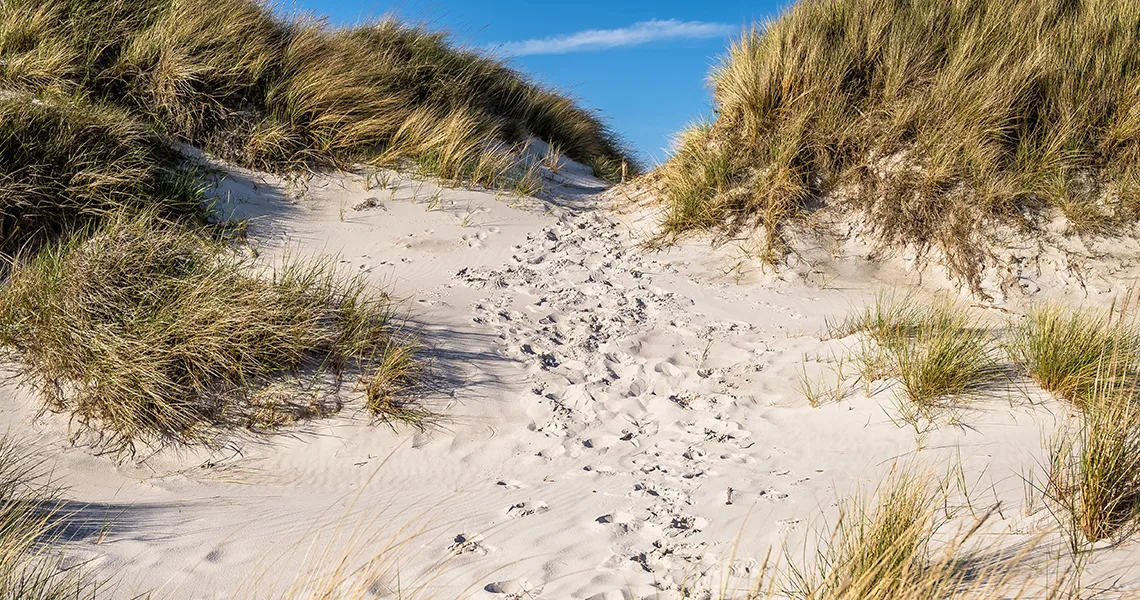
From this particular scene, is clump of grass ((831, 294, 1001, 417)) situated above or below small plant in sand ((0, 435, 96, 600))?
above

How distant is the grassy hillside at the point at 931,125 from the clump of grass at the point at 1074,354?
178 centimetres

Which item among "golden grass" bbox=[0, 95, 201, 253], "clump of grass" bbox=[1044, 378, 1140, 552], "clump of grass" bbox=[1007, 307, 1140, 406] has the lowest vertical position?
"golden grass" bbox=[0, 95, 201, 253]

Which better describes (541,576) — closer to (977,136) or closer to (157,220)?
(157,220)

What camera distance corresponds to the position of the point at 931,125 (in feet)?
20.6

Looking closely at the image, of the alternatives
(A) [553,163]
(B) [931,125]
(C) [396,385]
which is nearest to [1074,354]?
(B) [931,125]

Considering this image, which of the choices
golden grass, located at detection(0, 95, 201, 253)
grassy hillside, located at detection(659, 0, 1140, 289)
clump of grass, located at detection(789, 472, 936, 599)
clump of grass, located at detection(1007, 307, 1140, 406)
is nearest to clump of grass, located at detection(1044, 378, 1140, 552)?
clump of grass, located at detection(789, 472, 936, 599)

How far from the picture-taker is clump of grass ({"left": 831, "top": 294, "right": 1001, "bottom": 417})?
12.8 ft

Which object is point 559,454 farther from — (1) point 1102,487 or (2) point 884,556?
(1) point 1102,487

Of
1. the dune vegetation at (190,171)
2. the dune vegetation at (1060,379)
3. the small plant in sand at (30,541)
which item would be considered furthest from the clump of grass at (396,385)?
the dune vegetation at (1060,379)

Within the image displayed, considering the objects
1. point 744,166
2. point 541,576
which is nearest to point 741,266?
point 744,166

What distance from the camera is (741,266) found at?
6207mm

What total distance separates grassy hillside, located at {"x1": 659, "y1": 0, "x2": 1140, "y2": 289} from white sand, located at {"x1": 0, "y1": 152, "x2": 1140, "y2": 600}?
634mm

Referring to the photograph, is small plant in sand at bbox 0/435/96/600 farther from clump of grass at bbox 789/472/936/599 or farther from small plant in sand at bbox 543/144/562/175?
small plant in sand at bbox 543/144/562/175

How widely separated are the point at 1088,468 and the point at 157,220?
18.1 ft
